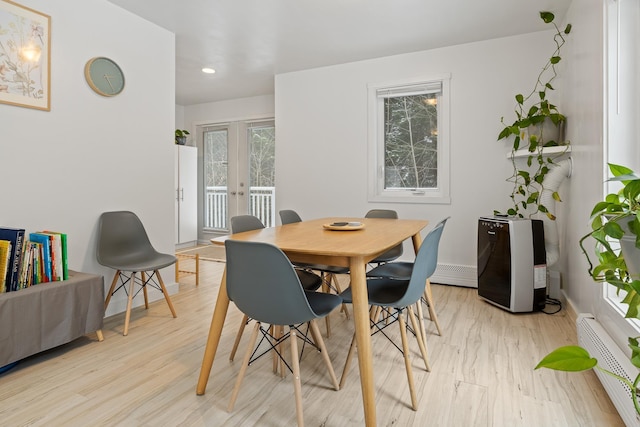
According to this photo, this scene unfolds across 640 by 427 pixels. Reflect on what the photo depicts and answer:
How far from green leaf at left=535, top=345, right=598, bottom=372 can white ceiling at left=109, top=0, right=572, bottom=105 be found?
2.84 metres

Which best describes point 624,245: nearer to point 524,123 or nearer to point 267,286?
point 267,286

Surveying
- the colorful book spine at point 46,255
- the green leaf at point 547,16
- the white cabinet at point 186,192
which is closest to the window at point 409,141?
the green leaf at point 547,16

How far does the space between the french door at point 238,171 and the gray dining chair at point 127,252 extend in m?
3.03

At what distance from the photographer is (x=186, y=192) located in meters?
5.89

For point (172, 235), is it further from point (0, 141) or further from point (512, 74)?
point (512, 74)

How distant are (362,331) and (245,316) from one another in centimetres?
74

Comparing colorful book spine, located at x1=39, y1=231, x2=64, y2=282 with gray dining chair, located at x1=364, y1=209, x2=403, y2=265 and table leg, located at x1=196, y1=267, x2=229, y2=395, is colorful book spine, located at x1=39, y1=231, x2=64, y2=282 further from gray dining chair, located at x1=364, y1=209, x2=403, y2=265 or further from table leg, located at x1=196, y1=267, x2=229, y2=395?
gray dining chair, located at x1=364, y1=209, x2=403, y2=265

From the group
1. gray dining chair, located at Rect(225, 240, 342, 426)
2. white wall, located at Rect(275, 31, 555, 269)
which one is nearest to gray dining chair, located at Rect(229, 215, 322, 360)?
gray dining chair, located at Rect(225, 240, 342, 426)

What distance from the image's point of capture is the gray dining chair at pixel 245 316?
6.98 feet

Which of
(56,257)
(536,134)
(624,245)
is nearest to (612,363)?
(624,245)

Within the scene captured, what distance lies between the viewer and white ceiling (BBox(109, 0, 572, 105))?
9.77 ft

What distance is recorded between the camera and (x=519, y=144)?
3.48 meters

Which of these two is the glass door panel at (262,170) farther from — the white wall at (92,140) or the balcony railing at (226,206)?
the white wall at (92,140)

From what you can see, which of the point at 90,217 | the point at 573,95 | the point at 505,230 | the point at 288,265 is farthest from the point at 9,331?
the point at 573,95
